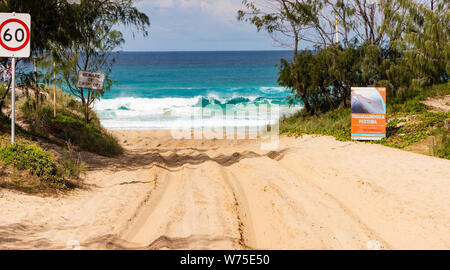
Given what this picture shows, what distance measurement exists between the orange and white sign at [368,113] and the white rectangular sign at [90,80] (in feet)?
25.8

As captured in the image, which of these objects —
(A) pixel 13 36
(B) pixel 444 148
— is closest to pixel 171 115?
(B) pixel 444 148

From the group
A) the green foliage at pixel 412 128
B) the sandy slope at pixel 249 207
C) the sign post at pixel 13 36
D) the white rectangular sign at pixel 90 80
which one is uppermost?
the sign post at pixel 13 36

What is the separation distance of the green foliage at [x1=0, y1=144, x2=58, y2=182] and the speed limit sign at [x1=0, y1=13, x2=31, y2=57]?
5.71 feet

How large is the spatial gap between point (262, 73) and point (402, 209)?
66949 millimetres

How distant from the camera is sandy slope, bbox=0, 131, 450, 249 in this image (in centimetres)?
521

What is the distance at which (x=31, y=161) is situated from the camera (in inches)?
286

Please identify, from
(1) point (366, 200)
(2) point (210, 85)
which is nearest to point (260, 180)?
(1) point (366, 200)

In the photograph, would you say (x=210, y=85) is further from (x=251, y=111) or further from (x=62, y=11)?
(x=62, y=11)

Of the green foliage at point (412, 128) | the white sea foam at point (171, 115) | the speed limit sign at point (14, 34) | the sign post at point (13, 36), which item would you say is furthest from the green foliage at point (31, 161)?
the white sea foam at point (171, 115)

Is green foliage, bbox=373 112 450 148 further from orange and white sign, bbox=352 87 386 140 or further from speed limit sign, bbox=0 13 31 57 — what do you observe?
speed limit sign, bbox=0 13 31 57

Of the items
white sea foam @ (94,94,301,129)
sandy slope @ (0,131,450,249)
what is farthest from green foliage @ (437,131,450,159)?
white sea foam @ (94,94,301,129)

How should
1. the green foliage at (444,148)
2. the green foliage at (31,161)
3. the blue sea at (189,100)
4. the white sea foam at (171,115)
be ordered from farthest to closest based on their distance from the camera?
the blue sea at (189,100)
the white sea foam at (171,115)
the green foliage at (444,148)
the green foliage at (31,161)

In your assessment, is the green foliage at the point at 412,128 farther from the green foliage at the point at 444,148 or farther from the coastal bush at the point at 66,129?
the coastal bush at the point at 66,129

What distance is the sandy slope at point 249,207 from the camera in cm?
521
